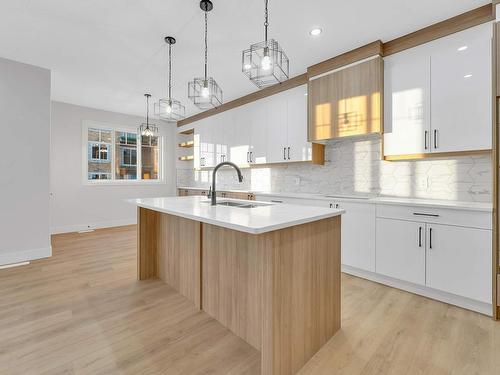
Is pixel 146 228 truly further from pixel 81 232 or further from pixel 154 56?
pixel 81 232

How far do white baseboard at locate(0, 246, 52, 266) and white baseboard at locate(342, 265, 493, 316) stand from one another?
13.8ft

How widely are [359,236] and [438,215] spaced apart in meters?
0.81

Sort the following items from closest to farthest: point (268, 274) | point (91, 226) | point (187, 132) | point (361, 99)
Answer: point (268, 274) → point (361, 99) → point (91, 226) → point (187, 132)

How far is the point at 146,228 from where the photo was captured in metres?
2.92

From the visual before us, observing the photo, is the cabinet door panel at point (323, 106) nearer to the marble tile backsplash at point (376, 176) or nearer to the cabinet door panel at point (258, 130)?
the marble tile backsplash at point (376, 176)

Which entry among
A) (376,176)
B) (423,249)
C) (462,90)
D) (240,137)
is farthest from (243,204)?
(240,137)

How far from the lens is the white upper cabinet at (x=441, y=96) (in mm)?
2270

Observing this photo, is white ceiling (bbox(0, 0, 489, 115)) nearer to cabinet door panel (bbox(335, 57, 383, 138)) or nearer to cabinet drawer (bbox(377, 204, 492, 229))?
cabinet door panel (bbox(335, 57, 383, 138))

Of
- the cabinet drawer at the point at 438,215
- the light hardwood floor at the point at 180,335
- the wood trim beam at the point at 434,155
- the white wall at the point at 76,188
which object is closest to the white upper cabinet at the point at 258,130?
the wood trim beam at the point at 434,155

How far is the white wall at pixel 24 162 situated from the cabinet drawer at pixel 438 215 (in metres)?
4.57

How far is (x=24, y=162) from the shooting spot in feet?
11.6

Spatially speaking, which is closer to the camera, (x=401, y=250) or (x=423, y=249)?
(x=423, y=249)

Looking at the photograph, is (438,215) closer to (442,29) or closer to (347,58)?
(442,29)

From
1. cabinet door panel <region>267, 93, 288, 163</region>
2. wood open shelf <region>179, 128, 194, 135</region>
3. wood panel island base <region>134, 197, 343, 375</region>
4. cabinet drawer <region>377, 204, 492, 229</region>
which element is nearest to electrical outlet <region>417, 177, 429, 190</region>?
cabinet drawer <region>377, 204, 492, 229</region>
